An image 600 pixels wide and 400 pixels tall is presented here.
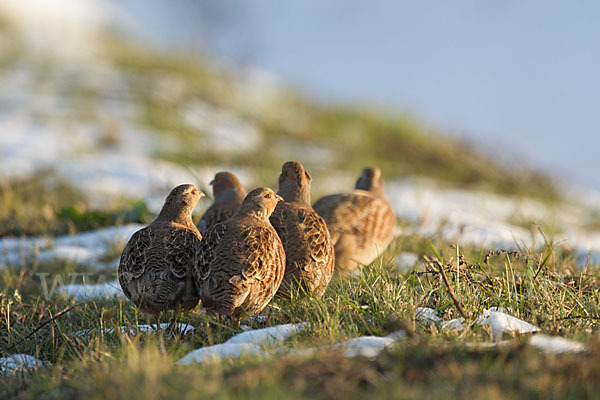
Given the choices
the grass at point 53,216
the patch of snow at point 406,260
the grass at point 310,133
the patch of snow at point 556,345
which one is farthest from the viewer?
the grass at point 310,133

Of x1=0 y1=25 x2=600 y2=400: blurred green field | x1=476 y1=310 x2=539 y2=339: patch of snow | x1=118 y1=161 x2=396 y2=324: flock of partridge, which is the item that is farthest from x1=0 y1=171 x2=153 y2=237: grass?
x1=476 y1=310 x2=539 y2=339: patch of snow

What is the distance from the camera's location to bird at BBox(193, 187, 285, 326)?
3018 millimetres

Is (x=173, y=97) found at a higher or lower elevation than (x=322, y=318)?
higher

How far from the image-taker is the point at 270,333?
276cm

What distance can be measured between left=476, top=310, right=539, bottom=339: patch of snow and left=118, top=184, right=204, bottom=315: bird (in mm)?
1595

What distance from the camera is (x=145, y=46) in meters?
17.9

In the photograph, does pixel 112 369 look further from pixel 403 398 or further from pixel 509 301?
pixel 509 301

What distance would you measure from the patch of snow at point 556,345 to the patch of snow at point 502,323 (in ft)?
0.82

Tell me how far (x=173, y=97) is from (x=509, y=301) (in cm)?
1082

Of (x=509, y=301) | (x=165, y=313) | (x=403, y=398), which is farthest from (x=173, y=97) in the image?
(x=403, y=398)

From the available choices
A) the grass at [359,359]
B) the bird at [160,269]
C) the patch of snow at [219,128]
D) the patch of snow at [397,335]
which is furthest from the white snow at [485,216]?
the patch of snow at [219,128]

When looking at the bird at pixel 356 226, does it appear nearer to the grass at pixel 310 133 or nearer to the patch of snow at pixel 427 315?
the patch of snow at pixel 427 315

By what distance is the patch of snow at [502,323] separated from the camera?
2.77m

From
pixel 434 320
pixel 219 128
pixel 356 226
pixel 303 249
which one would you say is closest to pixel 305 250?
pixel 303 249
